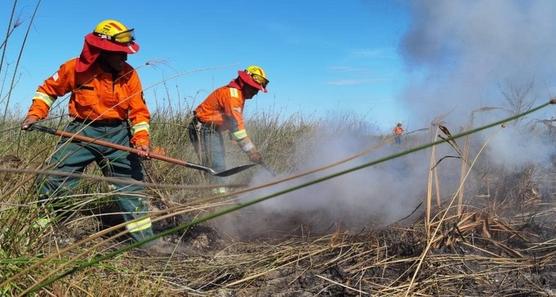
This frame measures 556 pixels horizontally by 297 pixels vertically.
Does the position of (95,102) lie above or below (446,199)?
above

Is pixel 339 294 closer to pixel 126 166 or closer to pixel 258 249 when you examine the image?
pixel 258 249

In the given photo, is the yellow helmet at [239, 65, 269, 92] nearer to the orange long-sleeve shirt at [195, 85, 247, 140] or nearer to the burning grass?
the orange long-sleeve shirt at [195, 85, 247, 140]

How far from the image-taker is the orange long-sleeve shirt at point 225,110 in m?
5.78

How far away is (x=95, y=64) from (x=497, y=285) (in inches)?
128

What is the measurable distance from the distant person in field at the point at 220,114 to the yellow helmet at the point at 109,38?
208cm

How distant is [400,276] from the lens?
2.69 m

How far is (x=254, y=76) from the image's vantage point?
5.96 meters

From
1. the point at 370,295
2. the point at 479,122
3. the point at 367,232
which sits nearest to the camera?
the point at 370,295

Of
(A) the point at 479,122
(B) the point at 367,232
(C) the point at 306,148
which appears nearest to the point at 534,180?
(A) the point at 479,122

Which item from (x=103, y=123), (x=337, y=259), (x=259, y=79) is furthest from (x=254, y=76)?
(x=337, y=259)

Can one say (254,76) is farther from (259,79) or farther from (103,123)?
(103,123)

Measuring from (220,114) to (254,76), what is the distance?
2.13 feet

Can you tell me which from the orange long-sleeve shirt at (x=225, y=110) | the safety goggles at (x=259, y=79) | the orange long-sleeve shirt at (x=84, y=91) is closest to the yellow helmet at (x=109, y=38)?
the orange long-sleeve shirt at (x=84, y=91)

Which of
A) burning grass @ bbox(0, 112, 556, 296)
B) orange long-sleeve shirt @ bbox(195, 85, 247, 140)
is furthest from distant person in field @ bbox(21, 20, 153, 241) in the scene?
orange long-sleeve shirt @ bbox(195, 85, 247, 140)
